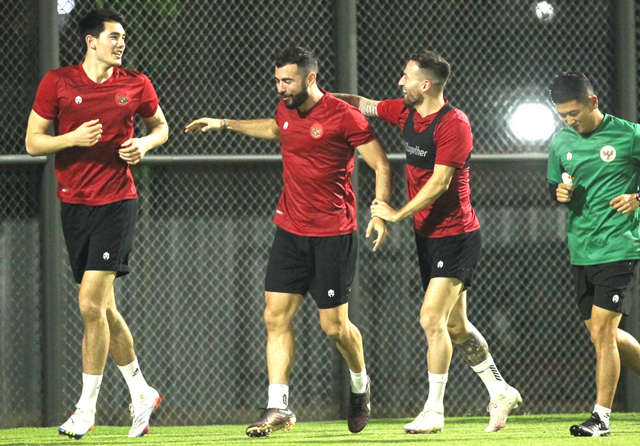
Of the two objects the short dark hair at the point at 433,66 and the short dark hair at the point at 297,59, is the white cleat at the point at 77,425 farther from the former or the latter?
the short dark hair at the point at 433,66

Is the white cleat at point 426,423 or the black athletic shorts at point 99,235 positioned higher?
the black athletic shorts at point 99,235

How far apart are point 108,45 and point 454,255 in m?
2.38

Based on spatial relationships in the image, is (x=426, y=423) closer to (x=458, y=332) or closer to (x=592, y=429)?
(x=458, y=332)

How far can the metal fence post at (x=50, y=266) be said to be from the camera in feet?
23.6

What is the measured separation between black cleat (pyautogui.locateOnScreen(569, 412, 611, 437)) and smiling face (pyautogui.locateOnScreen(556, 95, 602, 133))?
1661 millimetres

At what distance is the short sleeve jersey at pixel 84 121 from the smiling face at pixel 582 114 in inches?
101

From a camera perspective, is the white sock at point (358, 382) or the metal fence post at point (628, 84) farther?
the metal fence post at point (628, 84)

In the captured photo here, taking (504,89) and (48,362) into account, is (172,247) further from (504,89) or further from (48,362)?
(504,89)

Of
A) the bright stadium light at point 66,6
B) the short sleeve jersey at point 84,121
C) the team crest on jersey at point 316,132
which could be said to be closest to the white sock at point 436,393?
the team crest on jersey at point 316,132

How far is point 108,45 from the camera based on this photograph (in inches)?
231

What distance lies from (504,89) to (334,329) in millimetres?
3085

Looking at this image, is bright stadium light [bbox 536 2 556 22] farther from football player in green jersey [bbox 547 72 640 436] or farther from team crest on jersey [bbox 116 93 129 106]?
team crest on jersey [bbox 116 93 129 106]

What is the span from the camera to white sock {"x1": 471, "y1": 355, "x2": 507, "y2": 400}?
6.43 m

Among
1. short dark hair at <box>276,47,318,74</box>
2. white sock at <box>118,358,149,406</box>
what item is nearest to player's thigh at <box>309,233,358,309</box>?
short dark hair at <box>276,47,318,74</box>
